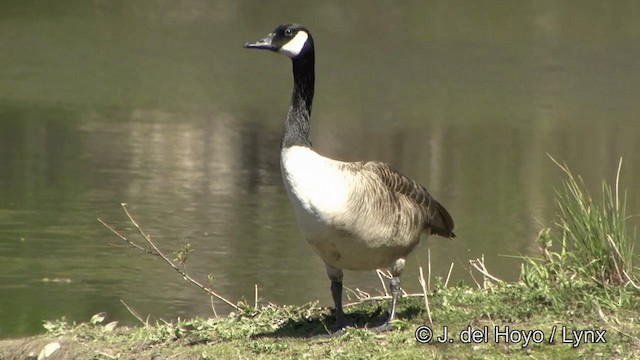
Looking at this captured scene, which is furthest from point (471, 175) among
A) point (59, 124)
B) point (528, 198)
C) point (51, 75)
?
point (51, 75)

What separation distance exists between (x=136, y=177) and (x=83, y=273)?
4.94m

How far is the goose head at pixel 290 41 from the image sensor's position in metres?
7.39

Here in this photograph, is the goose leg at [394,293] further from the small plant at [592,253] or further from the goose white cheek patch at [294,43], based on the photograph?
the goose white cheek patch at [294,43]

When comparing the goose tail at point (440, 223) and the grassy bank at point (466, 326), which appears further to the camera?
the goose tail at point (440, 223)

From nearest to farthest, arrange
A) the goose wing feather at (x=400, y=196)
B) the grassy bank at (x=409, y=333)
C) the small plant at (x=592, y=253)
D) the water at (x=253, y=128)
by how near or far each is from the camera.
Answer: the grassy bank at (x=409, y=333)
the goose wing feather at (x=400, y=196)
the small plant at (x=592, y=253)
the water at (x=253, y=128)

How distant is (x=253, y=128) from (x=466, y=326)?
14.3 metres

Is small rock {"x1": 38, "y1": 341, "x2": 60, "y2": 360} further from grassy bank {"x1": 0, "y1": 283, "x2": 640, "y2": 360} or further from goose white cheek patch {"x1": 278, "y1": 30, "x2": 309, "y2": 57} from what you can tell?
goose white cheek patch {"x1": 278, "y1": 30, "x2": 309, "y2": 57}

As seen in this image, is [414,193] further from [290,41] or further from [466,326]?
[290,41]

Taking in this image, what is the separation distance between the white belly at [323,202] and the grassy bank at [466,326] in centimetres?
47

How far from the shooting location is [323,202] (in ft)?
22.6

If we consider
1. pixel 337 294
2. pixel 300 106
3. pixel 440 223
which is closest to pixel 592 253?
pixel 440 223

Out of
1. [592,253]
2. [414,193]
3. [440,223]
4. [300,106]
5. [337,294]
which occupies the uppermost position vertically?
[300,106]

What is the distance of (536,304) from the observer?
24.8ft

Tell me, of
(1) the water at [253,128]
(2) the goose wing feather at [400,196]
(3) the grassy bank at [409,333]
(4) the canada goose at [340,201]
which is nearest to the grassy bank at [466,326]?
(3) the grassy bank at [409,333]
